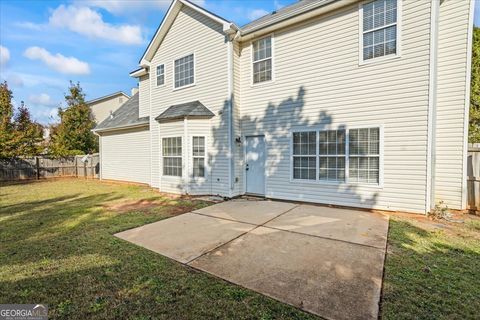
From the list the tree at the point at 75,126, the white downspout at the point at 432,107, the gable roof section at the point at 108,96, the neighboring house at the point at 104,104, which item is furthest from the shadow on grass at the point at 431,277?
the neighboring house at the point at 104,104

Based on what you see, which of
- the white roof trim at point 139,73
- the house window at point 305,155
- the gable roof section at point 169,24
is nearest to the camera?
the house window at point 305,155

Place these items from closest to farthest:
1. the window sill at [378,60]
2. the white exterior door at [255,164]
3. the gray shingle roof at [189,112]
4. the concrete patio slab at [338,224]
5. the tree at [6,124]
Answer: the concrete patio slab at [338,224], the window sill at [378,60], the white exterior door at [255,164], the gray shingle roof at [189,112], the tree at [6,124]

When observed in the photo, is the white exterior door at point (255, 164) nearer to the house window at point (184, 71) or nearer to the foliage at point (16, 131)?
the house window at point (184, 71)

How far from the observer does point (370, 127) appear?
6.64m

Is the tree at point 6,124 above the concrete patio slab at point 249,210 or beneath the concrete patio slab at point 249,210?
above

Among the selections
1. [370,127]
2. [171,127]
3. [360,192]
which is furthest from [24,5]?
[360,192]

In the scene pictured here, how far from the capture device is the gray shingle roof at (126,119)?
12.8m

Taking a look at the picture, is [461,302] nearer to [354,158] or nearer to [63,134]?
[354,158]

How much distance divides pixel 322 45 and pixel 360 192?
15.4 feet

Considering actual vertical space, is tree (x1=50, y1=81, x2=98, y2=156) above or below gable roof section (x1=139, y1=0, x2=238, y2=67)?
below

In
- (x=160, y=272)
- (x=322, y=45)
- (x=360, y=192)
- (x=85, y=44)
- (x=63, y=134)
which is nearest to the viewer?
(x=160, y=272)

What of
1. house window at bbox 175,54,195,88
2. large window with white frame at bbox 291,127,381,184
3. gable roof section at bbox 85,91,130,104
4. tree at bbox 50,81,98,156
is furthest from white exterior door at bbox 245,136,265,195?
gable roof section at bbox 85,91,130,104

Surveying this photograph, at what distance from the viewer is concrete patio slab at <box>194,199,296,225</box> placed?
614cm

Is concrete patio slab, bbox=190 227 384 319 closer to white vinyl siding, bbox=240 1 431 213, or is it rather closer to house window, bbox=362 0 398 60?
white vinyl siding, bbox=240 1 431 213
